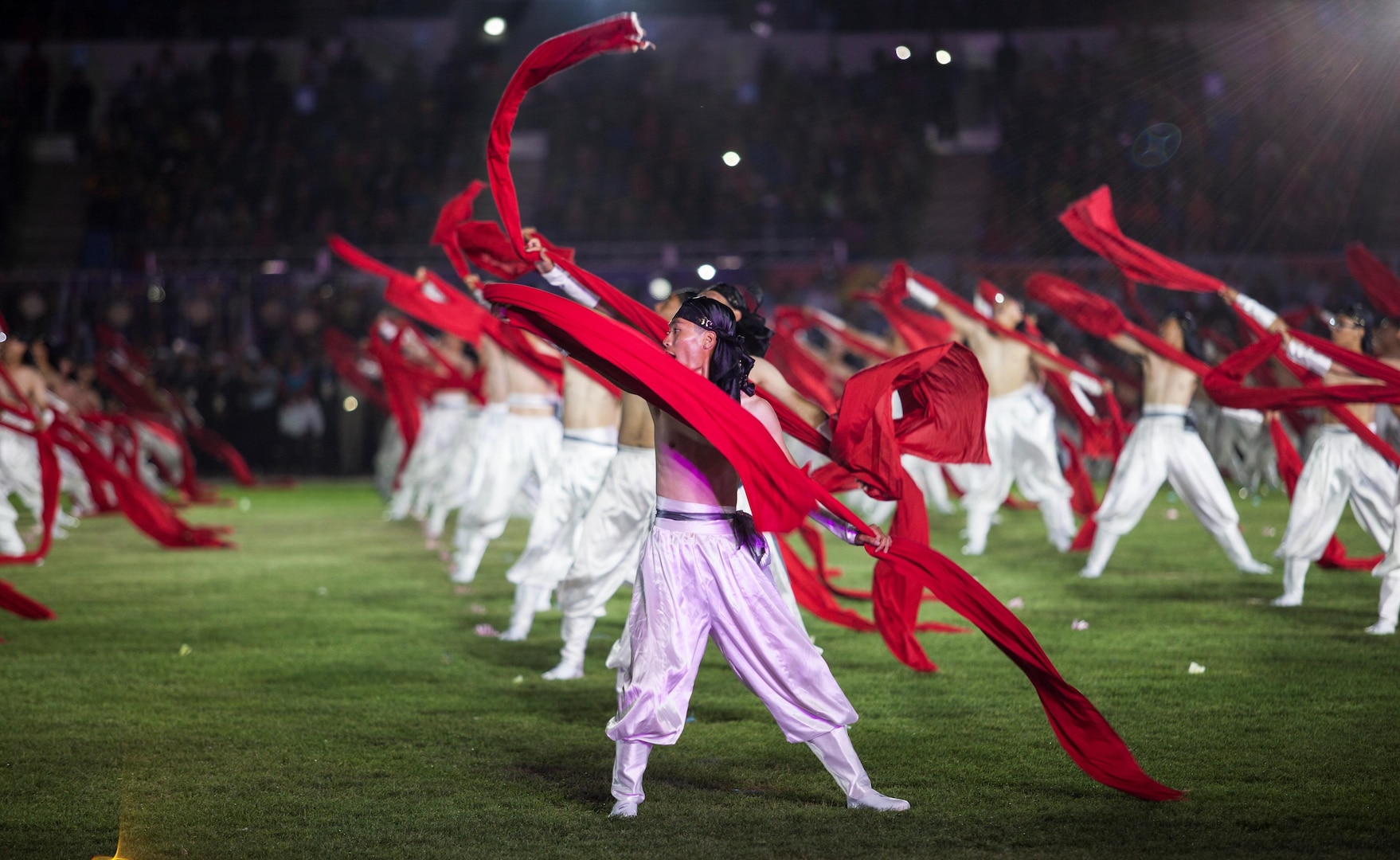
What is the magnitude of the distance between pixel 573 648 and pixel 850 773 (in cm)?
273

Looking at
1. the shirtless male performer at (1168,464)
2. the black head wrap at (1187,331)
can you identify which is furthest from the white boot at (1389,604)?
the black head wrap at (1187,331)

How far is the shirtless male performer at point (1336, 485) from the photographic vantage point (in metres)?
8.73

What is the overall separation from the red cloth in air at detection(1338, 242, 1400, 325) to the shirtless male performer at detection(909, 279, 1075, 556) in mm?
3120

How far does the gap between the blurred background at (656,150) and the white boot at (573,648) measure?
45.5 feet

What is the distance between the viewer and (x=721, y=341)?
15.6 ft

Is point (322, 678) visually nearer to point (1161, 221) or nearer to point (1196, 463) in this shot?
point (1196, 463)

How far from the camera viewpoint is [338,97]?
2636 cm

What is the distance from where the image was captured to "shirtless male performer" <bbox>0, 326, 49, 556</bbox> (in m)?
11.4

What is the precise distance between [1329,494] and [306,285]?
1865 cm

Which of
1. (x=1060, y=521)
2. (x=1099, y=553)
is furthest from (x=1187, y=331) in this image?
(x=1060, y=521)

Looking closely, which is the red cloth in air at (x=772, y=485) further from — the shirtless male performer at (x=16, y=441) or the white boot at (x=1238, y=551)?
the shirtless male performer at (x=16, y=441)

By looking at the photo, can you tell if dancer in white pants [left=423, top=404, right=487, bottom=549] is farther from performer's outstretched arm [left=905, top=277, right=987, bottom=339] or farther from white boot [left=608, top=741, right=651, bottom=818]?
white boot [left=608, top=741, right=651, bottom=818]

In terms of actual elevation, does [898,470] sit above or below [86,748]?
above

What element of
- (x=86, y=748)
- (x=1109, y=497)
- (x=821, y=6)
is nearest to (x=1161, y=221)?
Answer: (x=821, y=6)
